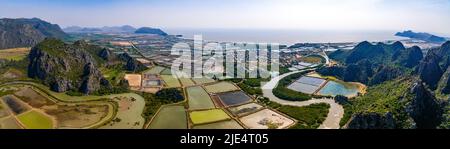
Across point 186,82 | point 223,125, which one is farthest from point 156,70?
point 223,125

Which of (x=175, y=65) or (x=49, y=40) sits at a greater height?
(x=49, y=40)

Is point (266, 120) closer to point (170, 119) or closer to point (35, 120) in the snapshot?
point (170, 119)

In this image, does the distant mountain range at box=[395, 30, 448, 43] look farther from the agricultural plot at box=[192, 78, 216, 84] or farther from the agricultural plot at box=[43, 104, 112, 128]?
the agricultural plot at box=[43, 104, 112, 128]

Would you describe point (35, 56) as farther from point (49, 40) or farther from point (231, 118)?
point (231, 118)

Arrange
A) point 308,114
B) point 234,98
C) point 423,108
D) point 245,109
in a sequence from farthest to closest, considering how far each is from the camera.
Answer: point 234,98
point 245,109
point 308,114
point 423,108

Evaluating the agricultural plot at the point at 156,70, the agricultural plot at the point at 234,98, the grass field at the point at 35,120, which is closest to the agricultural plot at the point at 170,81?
the agricultural plot at the point at 156,70

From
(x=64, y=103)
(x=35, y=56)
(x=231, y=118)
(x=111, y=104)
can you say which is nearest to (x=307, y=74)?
(x=231, y=118)
